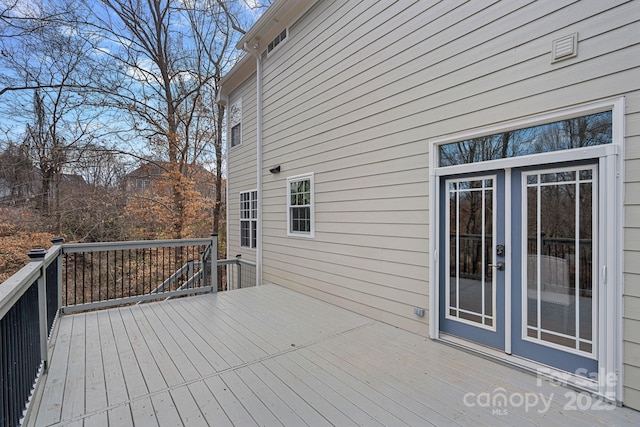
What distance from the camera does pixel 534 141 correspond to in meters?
2.64

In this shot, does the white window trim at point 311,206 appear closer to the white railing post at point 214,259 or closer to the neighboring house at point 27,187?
the white railing post at point 214,259

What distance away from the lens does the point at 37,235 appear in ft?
27.1

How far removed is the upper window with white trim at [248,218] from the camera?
294 inches

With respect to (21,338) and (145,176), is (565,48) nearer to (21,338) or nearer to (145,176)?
(21,338)

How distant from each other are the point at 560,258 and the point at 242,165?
7.10 metres

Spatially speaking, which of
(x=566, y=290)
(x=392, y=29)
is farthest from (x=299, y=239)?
(x=566, y=290)

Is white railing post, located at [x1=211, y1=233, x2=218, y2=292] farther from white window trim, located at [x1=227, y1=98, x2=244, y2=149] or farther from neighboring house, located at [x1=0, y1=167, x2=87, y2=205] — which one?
neighboring house, located at [x1=0, y1=167, x2=87, y2=205]

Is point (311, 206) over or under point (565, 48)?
under

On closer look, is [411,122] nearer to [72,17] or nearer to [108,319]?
[108,319]

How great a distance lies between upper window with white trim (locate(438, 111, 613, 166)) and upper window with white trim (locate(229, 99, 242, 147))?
6.31 meters

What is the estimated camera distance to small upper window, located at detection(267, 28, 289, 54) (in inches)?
233

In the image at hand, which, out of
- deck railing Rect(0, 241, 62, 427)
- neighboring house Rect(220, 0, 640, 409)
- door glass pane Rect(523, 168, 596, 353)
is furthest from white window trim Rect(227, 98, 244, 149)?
door glass pane Rect(523, 168, 596, 353)

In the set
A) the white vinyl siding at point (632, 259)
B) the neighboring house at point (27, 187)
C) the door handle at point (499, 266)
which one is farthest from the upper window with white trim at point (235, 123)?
the white vinyl siding at point (632, 259)

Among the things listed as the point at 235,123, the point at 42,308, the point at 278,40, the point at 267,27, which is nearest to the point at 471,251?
the point at 42,308
